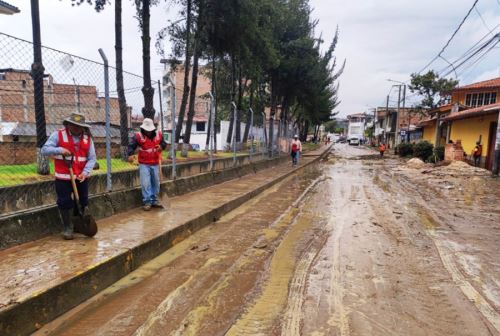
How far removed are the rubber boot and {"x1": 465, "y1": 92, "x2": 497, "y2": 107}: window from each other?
35936 millimetres

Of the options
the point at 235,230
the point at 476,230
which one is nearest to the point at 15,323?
the point at 235,230

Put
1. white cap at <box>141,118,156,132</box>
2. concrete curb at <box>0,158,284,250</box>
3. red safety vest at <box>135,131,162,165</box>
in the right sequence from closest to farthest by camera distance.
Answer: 1. concrete curb at <box>0,158,284,250</box>
2. white cap at <box>141,118,156,132</box>
3. red safety vest at <box>135,131,162,165</box>

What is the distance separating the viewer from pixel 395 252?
5734mm

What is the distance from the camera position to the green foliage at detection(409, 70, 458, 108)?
129ft

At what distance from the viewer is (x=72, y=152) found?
4945 mm

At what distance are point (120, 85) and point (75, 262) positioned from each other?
4.41 metres

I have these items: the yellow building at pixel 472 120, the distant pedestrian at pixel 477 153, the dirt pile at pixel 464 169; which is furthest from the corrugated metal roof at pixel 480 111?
the dirt pile at pixel 464 169

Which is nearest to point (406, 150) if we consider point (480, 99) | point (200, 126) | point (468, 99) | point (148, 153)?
point (468, 99)

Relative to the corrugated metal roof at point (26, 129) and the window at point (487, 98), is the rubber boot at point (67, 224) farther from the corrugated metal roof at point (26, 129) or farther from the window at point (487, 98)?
the window at point (487, 98)

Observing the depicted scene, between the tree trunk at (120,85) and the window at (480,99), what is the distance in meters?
31.5

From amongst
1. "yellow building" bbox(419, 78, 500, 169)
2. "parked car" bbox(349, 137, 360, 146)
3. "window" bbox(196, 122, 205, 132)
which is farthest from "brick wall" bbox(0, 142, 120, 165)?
"parked car" bbox(349, 137, 360, 146)

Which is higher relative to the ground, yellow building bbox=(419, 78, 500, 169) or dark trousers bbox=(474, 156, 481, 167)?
yellow building bbox=(419, 78, 500, 169)

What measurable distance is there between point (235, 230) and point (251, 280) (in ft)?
8.29

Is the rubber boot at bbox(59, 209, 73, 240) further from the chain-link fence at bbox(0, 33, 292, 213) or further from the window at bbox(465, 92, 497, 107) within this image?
the window at bbox(465, 92, 497, 107)
